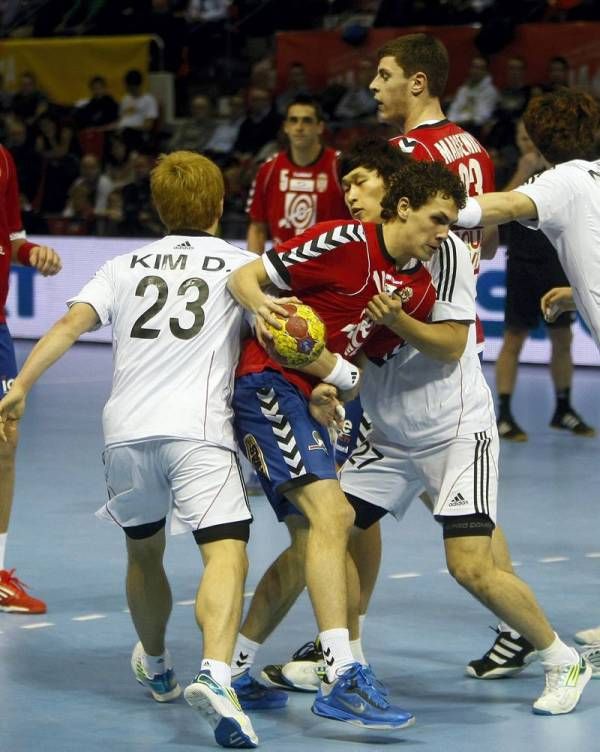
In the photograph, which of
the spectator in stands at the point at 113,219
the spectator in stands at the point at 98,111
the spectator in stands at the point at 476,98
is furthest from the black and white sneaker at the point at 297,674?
the spectator in stands at the point at 98,111

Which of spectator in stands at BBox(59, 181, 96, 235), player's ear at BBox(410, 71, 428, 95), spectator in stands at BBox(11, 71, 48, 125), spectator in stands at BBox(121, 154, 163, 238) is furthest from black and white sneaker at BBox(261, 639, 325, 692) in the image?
spectator in stands at BBox(11, 71, 48, 125)

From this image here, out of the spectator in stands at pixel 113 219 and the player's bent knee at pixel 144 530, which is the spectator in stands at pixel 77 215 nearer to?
the spectator in stands at pixel 113 219

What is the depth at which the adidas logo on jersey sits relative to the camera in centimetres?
475

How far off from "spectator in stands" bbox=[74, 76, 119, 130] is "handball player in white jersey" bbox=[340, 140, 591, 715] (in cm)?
1484

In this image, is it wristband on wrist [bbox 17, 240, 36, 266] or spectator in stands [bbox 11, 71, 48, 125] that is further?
spectator in stands [bbox 11, 71, 48, 125]

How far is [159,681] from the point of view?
16.1 ft

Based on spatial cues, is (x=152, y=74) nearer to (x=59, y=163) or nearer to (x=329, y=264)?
(x=59, y=163)

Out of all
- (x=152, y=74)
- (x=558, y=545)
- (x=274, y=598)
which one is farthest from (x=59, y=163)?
(x=274, y=598)

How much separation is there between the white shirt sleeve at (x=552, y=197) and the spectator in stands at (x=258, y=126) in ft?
39.8

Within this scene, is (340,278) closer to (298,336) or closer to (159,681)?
(298,336)

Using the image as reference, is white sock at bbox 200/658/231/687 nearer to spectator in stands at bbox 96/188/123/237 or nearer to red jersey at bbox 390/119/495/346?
red jersey at bbox 390/119/495/346

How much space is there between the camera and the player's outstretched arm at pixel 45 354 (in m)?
4.48

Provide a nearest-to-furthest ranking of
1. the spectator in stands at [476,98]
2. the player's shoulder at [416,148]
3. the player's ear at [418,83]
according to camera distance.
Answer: the player's shoulder at [416,148] < the player's ear at [418,83] < the spectator in stands at [476,98]

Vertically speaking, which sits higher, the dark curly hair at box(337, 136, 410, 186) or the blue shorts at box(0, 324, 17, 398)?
the dark curly hair at box(337, 136, 410, 186)
